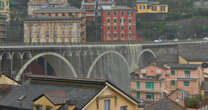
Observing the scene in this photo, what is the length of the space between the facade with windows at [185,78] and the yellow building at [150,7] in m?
71.6

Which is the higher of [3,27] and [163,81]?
[3,27]

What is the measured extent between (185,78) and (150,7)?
74217mm

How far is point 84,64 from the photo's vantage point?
65.4m

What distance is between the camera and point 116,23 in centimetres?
9831

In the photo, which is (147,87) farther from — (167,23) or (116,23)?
(167,23)

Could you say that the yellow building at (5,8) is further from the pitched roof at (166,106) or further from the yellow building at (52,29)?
the pitched roof at (166,106)

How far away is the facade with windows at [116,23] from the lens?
322 ft

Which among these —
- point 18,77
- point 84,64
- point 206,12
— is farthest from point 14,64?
point 206,12

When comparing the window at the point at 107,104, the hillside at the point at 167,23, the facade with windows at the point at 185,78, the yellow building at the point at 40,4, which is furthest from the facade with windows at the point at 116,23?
the window at the point at 107,104

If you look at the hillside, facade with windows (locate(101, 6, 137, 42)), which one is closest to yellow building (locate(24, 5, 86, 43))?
the hillside

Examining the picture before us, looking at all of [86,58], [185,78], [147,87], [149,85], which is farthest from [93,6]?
[147,87]

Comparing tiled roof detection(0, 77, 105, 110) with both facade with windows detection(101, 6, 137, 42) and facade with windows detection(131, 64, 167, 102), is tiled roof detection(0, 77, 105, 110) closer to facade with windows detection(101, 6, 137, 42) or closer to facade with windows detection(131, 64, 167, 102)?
facade with windows detection(131, 64, 167, 102)

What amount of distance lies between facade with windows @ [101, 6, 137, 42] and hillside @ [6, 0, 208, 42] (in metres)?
5.44

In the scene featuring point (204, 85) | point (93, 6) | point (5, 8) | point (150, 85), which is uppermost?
point (93, 6)
